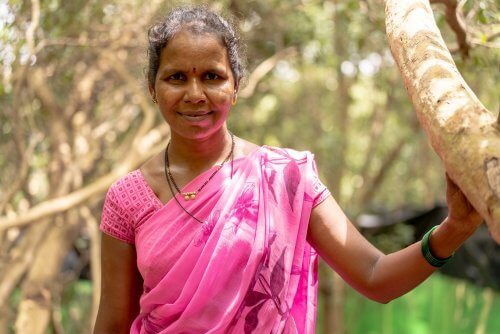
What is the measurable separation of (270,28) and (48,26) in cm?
265

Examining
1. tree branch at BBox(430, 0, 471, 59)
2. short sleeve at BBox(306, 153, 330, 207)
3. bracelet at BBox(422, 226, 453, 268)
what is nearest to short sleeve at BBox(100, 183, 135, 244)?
short sleeve at BBox(306, 153, 330, 207)

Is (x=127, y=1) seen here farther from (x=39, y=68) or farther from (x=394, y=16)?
(x=394, y=16)

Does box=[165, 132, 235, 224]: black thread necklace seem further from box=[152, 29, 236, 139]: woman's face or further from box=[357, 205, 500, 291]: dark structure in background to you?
box=[357, 205, 500, 291]: dark structure in background

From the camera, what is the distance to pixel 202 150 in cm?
261

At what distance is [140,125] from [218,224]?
5812 mm

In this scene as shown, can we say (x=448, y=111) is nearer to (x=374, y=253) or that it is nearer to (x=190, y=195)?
(x=374, y=253)

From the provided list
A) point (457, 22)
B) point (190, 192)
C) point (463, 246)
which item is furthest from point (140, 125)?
point (190, 192)

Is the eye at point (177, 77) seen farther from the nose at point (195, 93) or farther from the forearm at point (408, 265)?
the forearm at point (408, 265)

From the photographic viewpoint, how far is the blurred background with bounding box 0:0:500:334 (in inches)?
209

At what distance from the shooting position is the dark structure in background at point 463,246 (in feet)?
30.8

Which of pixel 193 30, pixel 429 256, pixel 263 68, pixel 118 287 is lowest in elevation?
pixel 263 68

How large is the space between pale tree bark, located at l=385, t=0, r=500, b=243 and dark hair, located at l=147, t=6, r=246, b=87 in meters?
0.63

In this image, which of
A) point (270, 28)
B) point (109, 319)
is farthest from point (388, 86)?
point (109, 319)

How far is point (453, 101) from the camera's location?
66.6 inches
